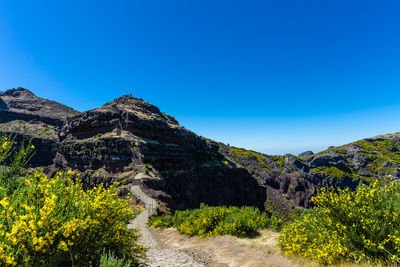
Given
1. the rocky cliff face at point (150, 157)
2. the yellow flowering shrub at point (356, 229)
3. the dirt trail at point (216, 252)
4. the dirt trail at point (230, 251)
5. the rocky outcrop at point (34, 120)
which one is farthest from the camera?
the rocky outcrop at point (34, 120)

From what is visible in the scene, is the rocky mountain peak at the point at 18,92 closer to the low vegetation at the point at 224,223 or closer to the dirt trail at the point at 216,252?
the low vegetation at the point at 224,223

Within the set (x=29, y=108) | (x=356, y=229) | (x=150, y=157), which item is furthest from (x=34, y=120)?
(x=356, y=229)

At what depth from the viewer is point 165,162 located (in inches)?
1742

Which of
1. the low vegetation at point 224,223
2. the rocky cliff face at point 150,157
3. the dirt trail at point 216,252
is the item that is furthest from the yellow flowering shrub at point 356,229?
the rocky cliff face at point 150,157

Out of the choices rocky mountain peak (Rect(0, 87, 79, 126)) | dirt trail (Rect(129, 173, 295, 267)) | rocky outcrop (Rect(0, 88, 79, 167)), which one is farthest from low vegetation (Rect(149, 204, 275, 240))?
rocky mountain peak (Rect(0, 87, 79, 126))

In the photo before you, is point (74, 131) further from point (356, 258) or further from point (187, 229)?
point (356, 258)

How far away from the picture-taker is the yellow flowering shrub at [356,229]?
5406 millimetres

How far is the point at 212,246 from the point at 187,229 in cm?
295

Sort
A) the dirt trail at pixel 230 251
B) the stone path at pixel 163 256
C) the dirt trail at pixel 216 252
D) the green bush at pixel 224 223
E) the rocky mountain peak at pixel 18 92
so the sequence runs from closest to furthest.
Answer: the dirt trail at pixel 230 251
the dirt trail at pixel 216 252
the stone path at pixel 163 256
the green bush at pixel 224 223
the rocky mountain peak at pixel 18 92

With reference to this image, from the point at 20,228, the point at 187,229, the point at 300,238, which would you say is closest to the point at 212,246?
the point at 187,229

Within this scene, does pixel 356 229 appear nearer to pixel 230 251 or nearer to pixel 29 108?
pixel 230 251

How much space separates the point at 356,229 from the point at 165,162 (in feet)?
133

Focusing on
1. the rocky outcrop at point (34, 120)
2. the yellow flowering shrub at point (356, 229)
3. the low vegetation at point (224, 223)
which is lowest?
the low vegetation at point (224, 223)

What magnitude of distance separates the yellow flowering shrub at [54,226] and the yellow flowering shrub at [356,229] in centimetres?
623
